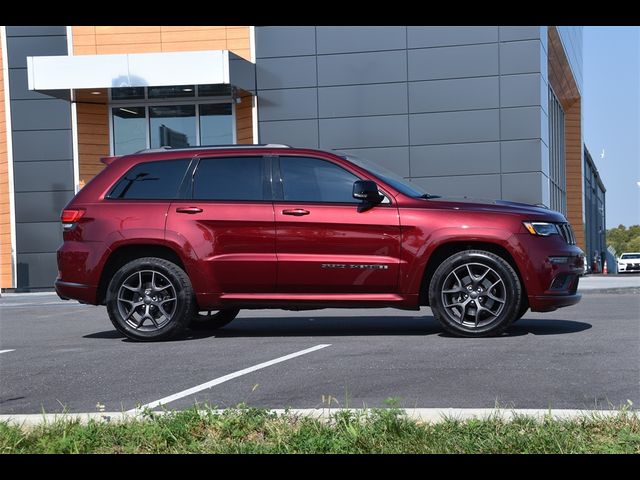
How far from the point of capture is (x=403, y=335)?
809 cm

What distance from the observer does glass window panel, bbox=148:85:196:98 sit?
22987 mm

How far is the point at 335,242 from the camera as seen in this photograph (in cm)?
782

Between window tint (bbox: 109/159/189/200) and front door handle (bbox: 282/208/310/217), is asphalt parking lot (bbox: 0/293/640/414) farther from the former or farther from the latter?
window tint (bbox: 109/159/189/200)

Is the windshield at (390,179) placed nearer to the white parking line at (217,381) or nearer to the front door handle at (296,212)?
the front door handle at (296,212)

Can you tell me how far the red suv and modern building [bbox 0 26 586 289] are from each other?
1421 centimetres

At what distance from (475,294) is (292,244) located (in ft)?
5.71

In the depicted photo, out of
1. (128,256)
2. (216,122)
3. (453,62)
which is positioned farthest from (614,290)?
(216,122)

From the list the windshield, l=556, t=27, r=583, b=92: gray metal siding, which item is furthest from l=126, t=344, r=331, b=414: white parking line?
l=556, t=27, r=583, b=92: gray metal siding

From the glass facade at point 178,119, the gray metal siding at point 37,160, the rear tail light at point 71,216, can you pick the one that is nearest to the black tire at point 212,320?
the rear tail light at point 71,216

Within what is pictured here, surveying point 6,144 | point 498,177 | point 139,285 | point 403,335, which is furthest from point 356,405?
point 6,144

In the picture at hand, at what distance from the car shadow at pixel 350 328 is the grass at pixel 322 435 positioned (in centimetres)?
397
